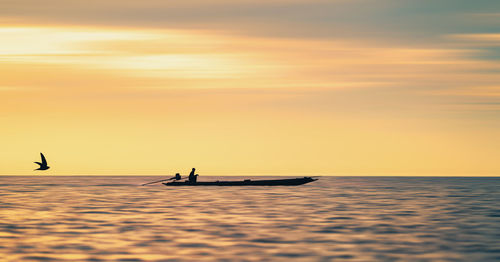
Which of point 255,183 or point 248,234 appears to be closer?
point 248,234

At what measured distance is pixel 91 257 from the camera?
98.0 feet

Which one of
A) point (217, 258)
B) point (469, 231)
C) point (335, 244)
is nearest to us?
point (217, 258)

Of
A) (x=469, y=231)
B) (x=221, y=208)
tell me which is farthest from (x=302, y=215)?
(x=469, y=231)

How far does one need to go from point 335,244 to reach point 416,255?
4.88m

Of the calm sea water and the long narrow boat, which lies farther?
the long narrow boat

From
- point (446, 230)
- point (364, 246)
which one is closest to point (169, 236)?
point (364, 246)

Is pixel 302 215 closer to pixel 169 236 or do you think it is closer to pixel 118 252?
pixel 169 236

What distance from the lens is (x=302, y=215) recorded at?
167ft

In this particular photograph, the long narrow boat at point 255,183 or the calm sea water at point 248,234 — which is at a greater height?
the long narrow boat at point 255,183

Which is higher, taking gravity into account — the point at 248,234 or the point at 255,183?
the point at 255,183

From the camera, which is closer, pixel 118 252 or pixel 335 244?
pixel 118 252

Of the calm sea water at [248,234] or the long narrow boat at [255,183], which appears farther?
the long narrow boat at [255,183]

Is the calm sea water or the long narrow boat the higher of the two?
the long narrow boat

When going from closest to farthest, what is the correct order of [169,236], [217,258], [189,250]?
1. [217,258]
2. [189,250]
3. [169,236]
